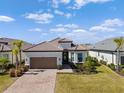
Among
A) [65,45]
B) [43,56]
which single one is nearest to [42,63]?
[43,56]

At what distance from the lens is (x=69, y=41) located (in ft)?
145

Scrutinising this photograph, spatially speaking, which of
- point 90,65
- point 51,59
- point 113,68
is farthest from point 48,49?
point 113,68

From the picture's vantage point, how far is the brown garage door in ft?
116

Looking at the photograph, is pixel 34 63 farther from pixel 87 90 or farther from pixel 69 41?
pixel 87 90

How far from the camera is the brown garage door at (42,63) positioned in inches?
1393

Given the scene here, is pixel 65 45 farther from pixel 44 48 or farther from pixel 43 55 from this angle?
pixel 43 55

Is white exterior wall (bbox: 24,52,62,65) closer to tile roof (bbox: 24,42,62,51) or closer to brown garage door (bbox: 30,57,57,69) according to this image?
brown garage door (bbox: 30,57,57,69)

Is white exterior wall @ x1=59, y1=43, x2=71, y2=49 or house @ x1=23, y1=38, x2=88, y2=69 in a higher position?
white exterior wall @ x1=59, y1=43, x2=71, y2=49

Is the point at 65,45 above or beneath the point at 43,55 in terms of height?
above

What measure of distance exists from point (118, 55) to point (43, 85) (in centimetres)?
1505

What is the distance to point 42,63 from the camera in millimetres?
35625

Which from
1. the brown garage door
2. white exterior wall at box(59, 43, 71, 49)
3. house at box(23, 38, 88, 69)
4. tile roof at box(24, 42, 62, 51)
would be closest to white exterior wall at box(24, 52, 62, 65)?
house at box(23, 38, 88, 69)

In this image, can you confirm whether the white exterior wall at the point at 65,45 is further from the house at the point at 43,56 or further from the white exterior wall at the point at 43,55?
the white exterior wall at the point at 43,55

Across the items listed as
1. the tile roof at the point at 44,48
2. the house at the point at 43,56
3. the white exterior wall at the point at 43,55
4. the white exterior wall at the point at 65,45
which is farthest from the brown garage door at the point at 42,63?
the white exterior wall at the point at 65,45
